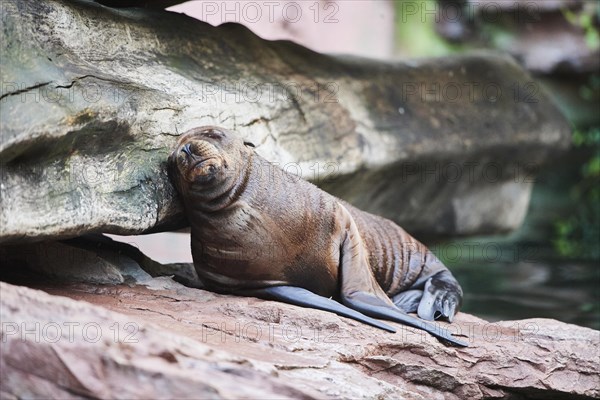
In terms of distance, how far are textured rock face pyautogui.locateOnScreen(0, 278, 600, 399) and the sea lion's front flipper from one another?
98mm

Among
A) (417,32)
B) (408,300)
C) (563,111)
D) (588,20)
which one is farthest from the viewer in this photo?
(417,32)

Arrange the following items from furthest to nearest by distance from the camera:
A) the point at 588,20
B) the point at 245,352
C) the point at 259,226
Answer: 1. the point at 588,20
2. the point at 259,226
3. the point at 245,352

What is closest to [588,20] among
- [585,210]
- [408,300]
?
[585,210]

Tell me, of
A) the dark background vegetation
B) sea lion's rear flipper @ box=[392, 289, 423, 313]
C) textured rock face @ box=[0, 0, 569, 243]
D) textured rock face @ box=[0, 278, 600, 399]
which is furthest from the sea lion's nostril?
the dark background vegetation

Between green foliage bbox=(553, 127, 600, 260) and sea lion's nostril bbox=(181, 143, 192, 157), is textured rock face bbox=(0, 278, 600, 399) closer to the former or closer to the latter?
sea lion's nostril bbox=(181, 143, 192, 157)

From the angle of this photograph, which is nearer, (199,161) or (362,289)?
(199,161)

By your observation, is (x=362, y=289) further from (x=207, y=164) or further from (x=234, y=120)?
(x=234, y=120)

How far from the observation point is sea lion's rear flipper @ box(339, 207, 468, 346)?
4.44 metres

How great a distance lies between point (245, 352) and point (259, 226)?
95cm

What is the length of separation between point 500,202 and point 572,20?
125 inches

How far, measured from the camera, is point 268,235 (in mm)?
4348

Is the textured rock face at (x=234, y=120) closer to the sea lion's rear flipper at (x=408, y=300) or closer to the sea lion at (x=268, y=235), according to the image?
the sea lion at (x=268, y=235)

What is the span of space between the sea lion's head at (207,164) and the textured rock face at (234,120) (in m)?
0.19

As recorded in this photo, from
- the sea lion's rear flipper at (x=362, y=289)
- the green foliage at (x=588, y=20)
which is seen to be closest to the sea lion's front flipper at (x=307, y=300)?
the sea lion's rear flipper at (x=362, y=289)
